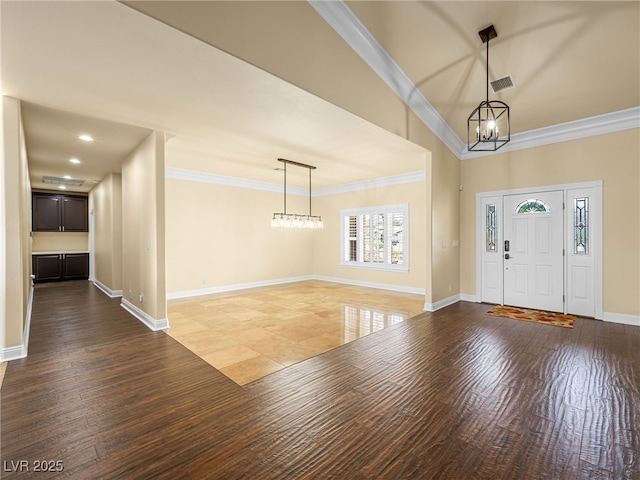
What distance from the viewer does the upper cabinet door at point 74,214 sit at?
902cm

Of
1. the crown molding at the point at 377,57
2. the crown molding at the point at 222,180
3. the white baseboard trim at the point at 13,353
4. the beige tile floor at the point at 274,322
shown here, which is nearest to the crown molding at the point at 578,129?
the crown molding at the point at 377,57

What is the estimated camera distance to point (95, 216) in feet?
27.9

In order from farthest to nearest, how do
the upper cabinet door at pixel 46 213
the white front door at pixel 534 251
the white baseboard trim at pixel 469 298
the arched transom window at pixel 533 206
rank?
the upper cabinet door at pixel 46 213 → the white baseboard trim at pixel 469 298 → the arched transom window at pixel 533 206 → the white front door at pixel 534 251

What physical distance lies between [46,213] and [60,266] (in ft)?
5.35

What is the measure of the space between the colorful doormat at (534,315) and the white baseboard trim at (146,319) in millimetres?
5479

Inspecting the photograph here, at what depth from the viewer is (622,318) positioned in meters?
4.67

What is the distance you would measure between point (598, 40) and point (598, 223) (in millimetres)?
2911

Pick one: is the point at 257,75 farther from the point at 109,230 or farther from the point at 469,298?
the point at 109,230

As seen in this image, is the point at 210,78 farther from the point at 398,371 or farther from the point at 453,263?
the point at 453,263

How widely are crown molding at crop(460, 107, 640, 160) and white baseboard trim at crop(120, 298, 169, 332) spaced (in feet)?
22.7

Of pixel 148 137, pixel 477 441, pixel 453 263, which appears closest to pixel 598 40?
pixel 453 263

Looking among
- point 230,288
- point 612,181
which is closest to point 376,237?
point 230,288

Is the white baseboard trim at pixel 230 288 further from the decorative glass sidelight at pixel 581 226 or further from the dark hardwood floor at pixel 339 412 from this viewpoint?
the decorative glass sidelight at pixel 581 226

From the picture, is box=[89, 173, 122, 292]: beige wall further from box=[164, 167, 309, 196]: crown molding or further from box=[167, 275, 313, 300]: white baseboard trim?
box=[167, 275, 313, 300]: white baseboard trim
